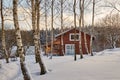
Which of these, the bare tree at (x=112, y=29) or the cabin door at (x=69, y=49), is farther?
the bare tree at (x=112, y=29)

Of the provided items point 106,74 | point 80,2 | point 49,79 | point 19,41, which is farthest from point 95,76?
point 80,2

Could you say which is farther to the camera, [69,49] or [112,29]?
[112,29]

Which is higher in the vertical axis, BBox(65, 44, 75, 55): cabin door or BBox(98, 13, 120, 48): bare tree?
BBox(98, 13, 120, 48): bare tree

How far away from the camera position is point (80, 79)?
13977mm

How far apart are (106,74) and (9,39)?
4200 cm

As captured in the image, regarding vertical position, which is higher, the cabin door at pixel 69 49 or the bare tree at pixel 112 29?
the bare tree at pixel 112 29

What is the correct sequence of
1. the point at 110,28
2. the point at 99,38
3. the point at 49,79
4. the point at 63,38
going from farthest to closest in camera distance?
the point at 99,38
the point at 110,28
the point at 63,38
the point at 49,79

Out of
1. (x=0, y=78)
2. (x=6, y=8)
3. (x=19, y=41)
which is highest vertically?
(x=6, y=8)

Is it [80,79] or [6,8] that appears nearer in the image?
[80,79]

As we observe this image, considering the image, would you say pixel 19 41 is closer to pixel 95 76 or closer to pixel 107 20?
pixel 95 76

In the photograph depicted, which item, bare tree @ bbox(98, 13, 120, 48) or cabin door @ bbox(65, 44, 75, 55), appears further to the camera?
bare tree @ bbox(98, 13, 120, 48)

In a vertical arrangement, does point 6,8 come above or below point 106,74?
above

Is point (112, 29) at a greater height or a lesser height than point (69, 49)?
greater

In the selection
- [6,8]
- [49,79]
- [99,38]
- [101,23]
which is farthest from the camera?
[101,23]
